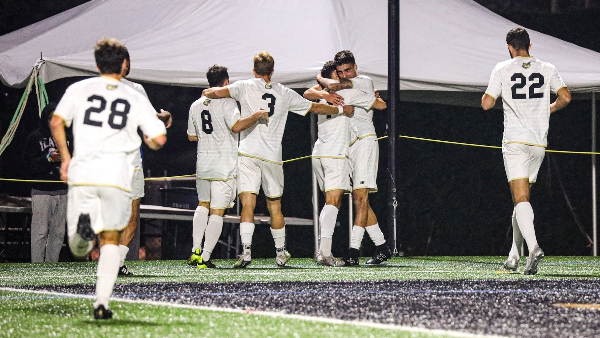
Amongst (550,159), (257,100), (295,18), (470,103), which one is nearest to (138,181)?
(257,100)

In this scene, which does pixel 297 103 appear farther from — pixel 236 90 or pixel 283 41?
pixel 283 41

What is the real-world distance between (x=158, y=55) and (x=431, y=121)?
16.9 feet

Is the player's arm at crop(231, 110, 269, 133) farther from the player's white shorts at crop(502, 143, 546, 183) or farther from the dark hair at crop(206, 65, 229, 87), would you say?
the player's white shorts at crop(502, 143, 546, 183)

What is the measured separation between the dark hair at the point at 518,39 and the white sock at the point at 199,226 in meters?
3.75

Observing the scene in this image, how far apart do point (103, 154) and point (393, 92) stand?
661cm

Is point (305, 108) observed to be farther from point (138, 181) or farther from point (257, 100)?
point (138, 181)

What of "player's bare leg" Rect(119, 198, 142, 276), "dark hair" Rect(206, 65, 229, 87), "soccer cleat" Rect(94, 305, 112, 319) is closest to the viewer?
"soccer cleat" Rect(94, 305, 112, 319)

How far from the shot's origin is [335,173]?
965 centimetres

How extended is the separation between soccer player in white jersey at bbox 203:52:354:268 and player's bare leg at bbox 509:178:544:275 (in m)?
1.90

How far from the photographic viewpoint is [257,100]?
909cm

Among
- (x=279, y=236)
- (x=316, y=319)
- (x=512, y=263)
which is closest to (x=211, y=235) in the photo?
(x=279, y=236)

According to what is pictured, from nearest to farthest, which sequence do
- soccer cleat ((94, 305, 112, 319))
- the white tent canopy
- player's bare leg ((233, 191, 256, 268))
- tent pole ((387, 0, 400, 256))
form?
1. soccer cleat ((94, 305, 112, 319))
2. player's bare leg ((233, 191, 256, 268))
3. the white tent canopy
4. tent pole ((387, 0, 400, 256))

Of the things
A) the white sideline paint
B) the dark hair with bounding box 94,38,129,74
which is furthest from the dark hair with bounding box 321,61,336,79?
the dark hair with bounding box 94,38,129,74

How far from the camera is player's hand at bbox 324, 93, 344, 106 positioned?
922 centimetres
